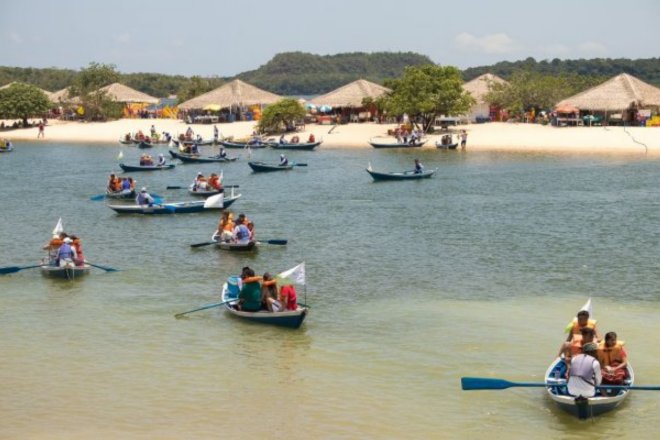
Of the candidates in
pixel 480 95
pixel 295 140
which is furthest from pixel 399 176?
pixel 480 95

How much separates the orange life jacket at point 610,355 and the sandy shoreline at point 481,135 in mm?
43812

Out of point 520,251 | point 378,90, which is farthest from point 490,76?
point 520,251

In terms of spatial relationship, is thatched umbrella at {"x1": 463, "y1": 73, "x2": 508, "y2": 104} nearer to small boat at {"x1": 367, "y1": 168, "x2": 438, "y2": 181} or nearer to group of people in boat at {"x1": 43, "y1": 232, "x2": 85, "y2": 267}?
small boat at {"x1": 367, "y1": 168, "x2": 438, "y2": 181}

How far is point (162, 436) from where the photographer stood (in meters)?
12.7

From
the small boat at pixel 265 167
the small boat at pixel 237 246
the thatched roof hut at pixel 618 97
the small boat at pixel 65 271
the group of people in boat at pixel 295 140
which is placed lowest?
the small boat at pixel 65 271

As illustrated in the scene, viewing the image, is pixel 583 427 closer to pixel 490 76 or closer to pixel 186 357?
pixel 186 357

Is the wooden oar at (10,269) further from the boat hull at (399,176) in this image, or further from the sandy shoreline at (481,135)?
the sandy shoreline at (481,135)

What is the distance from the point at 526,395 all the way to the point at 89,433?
6.47 metres

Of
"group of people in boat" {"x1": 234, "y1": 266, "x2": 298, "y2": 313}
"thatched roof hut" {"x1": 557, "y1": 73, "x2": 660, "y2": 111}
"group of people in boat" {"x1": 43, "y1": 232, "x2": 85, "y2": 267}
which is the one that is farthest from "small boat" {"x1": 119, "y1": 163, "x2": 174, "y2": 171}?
"group of people in boat" {"x1": 234, "y1": 266, "x2": 298, "y2": 313}

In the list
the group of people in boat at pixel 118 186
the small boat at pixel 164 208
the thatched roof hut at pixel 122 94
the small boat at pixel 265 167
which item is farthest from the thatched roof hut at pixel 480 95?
the small boat at pixel 164 208

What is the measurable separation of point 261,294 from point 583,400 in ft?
23.0

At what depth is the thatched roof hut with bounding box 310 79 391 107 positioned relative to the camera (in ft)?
237

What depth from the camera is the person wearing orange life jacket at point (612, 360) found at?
13234 mm

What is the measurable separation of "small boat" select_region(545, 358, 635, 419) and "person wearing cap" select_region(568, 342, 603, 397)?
0.11 metres
